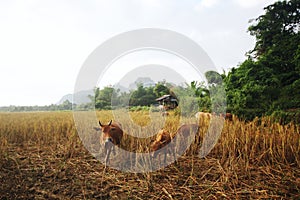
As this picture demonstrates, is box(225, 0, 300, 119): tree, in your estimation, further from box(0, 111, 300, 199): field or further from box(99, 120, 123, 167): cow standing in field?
box(99, 120, 123, 167): cow standing in field

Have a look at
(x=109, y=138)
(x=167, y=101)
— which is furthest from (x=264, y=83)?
(x=109, y=138)

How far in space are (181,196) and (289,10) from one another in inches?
301

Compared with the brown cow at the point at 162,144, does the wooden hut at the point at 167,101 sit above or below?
above

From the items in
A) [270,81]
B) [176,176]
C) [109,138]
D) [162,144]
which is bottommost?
[176,176]

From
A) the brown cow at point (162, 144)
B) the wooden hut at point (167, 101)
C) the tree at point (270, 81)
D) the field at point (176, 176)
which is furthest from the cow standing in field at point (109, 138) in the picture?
the wooden hut at point (167, 101)

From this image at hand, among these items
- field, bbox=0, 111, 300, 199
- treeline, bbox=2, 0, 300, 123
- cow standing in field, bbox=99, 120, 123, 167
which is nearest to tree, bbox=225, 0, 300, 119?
treeline, bbox=2, 0, 300, 123

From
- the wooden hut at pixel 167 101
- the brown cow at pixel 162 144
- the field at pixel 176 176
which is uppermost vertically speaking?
the wooden hut at pixel 167 101

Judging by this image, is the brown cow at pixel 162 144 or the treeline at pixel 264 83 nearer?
the brown cow at pixel 162 144

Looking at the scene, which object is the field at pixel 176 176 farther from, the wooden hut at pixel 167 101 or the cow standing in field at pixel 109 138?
the wooden hut at pixel 167 101

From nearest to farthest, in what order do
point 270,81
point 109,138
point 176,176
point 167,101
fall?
point 176,176
point 109,138
point 270,81
point 167,101

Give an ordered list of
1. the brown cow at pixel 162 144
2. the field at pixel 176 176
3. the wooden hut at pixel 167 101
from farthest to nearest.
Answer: the wooden hut at pixel 167 101, the brown cow at pixel 162 144, the field at pixel 176 176

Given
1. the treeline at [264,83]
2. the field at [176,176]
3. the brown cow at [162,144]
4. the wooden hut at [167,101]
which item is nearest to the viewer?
the field at [176,176]

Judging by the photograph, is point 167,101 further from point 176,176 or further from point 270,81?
point 176,176

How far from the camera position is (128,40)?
3588 millimetres
